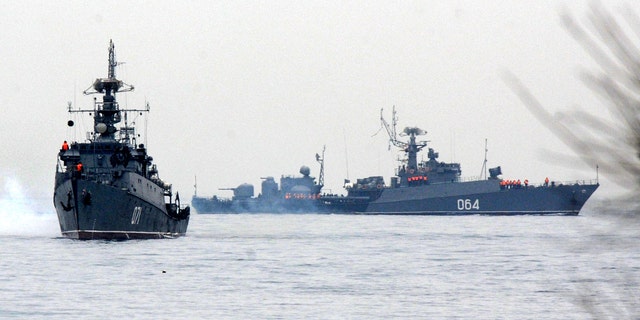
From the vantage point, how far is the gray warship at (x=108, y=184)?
2514 inches

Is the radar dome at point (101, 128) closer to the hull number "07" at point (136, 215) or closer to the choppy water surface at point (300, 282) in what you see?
the hull number "07" at point (136, 215)

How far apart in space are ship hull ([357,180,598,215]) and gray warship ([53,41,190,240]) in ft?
324

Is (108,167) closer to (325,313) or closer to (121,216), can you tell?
(121,216)

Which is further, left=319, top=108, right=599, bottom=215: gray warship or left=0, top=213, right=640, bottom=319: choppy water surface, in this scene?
left=319, top=108, right=599, bottom=215: gray warship

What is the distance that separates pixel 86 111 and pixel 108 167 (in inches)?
179

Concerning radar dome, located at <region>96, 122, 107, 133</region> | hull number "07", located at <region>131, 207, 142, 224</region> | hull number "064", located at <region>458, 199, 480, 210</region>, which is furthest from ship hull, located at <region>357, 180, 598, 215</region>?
radar dome, located at <region>96, 122, 107, 133</region>

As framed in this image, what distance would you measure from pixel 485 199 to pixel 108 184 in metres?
108

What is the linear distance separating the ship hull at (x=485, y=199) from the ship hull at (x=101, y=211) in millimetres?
103732

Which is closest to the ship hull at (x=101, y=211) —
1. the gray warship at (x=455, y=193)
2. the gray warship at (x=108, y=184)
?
the gray warship at (x=108, y=184)

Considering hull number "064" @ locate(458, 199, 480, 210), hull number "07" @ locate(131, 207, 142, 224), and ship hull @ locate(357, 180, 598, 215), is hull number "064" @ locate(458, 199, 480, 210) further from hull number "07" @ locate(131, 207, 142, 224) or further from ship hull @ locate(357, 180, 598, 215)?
hull number "07" @ locate(131, 207, 142, 224)

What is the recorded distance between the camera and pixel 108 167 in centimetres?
6744

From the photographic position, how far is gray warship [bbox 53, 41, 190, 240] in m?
63.8

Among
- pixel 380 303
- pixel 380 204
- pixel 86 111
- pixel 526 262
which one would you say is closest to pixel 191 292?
pixel 380 303

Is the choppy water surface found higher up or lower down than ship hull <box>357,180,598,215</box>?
lower down
